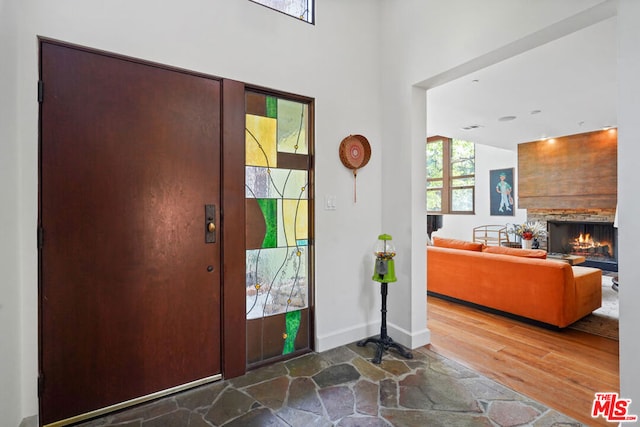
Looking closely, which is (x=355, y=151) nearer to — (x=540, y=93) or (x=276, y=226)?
(x=276, y=226)

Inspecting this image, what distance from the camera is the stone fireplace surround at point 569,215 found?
232 inches

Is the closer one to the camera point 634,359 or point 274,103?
point 634,359

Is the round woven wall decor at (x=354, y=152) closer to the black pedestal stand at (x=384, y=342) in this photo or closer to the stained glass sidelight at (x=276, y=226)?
the stained glass sidelight at (x=276, y=226)

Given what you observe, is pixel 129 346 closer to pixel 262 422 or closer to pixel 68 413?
pixel 68 413

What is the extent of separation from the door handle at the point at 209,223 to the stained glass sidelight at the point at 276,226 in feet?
0.83

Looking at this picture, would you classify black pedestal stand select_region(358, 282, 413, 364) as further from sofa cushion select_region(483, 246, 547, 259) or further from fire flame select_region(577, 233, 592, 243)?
fire flame select_region(577, 233, 592, 243)

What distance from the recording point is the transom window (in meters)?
2.51

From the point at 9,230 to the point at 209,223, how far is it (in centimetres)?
100

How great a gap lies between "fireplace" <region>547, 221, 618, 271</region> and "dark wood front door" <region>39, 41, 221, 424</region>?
737 cm

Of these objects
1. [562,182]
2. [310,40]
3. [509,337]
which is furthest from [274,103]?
[562,182]

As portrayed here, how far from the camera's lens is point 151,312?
2021 mm

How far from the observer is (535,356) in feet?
8.57

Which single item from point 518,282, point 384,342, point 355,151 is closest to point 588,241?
point 518,282

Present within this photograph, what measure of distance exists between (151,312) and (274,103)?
1.74 m
